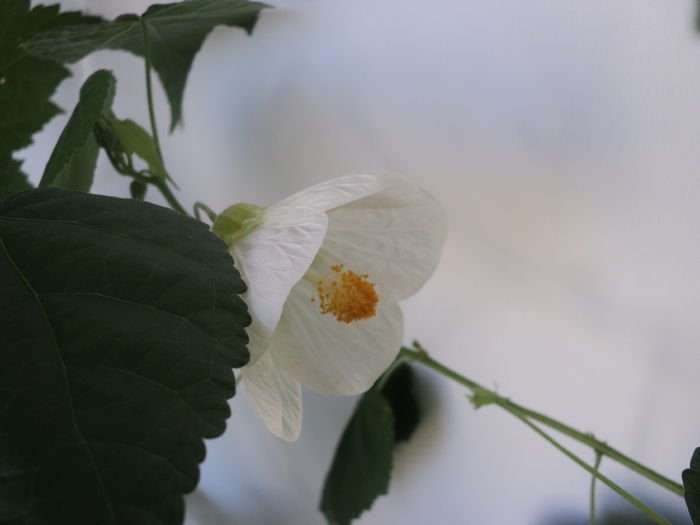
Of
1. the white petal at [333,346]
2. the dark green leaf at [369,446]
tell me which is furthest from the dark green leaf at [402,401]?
the white petal at [333,346]

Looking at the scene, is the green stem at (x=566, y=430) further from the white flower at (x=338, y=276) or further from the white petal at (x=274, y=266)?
the white petal at (x=274, y=266)

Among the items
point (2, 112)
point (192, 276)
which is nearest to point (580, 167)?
point (192, 276)

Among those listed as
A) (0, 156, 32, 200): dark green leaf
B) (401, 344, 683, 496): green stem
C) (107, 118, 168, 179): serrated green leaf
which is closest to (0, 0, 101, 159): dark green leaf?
(0, 156, 32, 200): dark green leaf

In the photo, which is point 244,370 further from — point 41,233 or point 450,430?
point 450,430

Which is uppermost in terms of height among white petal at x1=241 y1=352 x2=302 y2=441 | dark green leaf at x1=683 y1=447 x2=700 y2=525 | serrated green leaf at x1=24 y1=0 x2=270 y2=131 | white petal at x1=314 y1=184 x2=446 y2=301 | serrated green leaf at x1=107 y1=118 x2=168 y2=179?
serrated green leaf at x1=24 y1=0 x2=270 y2=131

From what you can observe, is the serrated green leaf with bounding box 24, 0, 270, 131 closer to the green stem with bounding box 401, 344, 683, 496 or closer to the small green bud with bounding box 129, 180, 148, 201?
the small green bud with bounding box 129, 180, 148, 201

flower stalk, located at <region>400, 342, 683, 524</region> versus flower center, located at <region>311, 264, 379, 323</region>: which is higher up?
flower center, located at <region>311, 264, 379, 323</region>
